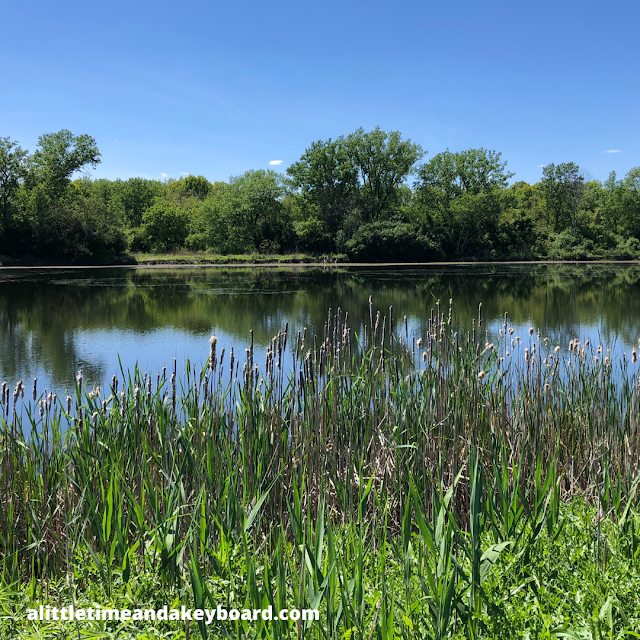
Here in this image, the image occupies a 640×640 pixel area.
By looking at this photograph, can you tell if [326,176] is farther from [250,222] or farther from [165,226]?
[165,226]

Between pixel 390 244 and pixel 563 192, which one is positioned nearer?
pixel 390 244

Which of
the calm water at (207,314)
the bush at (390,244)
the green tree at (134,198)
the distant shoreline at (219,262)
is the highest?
the green tree at (134,198)

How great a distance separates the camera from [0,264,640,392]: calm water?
1073cm

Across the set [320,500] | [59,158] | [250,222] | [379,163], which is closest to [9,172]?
[59,158]

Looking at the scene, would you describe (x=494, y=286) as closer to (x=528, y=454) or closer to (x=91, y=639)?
(x=528, y=454)

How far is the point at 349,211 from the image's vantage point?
55.4 meters

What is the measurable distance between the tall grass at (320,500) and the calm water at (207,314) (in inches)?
103

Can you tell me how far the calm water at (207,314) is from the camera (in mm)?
10734

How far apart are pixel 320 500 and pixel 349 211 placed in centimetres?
5405

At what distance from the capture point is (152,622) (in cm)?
252

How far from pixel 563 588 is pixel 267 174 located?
56.4m

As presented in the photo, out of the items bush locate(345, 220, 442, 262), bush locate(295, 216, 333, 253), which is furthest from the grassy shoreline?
bush locate(295, 216, 333, 253)

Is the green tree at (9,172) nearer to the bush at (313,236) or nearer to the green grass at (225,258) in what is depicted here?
the green grass at (225,258)

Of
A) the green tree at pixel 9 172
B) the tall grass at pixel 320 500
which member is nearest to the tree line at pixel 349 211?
the green tree at pixel 9 172
